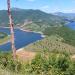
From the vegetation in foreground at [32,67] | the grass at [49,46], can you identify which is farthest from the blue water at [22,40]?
the vegetation in foreground at [32,67]

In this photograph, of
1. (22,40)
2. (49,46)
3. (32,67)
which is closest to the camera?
(32,67)

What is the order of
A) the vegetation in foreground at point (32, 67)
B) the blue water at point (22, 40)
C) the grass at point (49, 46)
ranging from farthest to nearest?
the blue water at point (22, 40) → the grass at point (49, 46) → the vegetation in foreground at point (32, 67)

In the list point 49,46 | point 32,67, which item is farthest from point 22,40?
point 32,67

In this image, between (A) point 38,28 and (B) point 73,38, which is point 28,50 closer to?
(B) point 73,38

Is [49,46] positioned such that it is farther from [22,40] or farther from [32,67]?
[32,67]

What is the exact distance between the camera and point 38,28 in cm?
16800

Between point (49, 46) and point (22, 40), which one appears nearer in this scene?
point (49, 46)

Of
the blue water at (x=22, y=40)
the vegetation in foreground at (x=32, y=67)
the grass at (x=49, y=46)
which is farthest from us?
the blue water at (x=22, y=40)

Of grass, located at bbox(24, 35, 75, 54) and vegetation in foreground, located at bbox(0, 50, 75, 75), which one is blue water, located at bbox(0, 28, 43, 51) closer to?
grass, located at bbox(24, 35, 75, 54)

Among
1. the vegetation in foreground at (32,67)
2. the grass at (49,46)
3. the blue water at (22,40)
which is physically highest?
the vegetation in foreground at (32,67)

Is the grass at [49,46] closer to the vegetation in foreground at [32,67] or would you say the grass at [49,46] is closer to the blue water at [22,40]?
the blue water at [22,40]

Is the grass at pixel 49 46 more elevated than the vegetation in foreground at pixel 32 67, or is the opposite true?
the vegetation in foreground at pixel 32 67

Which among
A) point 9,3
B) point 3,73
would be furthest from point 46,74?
point 9,3

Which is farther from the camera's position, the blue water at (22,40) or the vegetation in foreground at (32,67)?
the blue water at (22,40)
